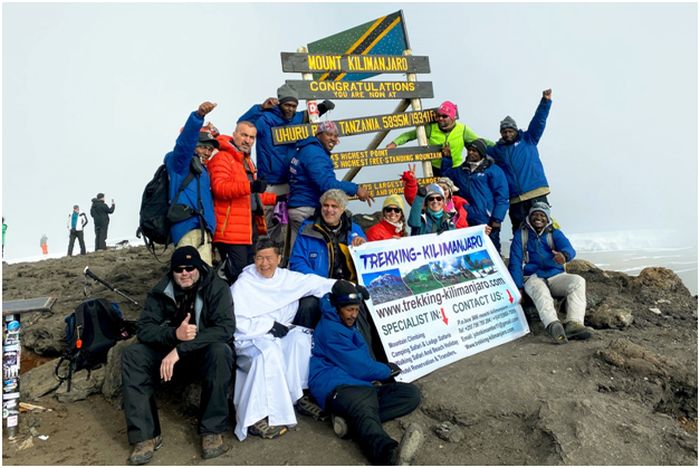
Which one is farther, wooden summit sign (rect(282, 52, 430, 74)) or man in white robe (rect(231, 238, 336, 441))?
wooden summit sign (rect(282, 52, 430, 74))

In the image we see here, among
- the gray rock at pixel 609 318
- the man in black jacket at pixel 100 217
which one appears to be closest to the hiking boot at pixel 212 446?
the gray rock at pixel 609 318

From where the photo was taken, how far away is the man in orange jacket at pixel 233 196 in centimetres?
551

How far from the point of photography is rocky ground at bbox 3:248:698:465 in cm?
389

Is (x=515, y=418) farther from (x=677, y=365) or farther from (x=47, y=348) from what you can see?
(x=47, y=348)

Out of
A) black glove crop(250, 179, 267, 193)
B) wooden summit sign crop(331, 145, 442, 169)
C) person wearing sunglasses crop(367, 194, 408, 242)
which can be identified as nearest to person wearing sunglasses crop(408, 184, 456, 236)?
person wearing sunglasses crop(367, 194, 408, 242)

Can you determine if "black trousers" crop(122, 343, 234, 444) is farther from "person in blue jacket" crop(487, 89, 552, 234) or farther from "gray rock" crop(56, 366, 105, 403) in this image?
"person in blue jacket" crop(487, 89, 552, 234)

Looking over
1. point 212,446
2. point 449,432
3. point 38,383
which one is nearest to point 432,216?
point 449,432

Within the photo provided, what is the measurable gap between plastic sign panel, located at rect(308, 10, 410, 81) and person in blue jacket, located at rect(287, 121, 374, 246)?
2.22m

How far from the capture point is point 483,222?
7293mm

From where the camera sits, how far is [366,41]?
329 inches

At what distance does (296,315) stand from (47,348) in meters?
3.66

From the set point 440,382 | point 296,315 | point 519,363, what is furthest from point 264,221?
point 519,363

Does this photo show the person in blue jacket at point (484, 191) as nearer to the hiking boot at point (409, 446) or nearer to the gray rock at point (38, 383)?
the hiking boot at point (409, 446)

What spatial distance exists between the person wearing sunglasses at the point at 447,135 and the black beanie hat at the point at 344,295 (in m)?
4.46
